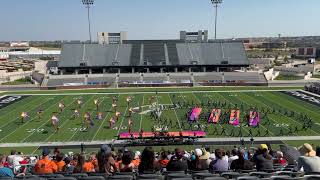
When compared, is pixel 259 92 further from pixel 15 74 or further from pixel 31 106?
pixel 15 74

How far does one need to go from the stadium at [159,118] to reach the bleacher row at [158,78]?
16 centimetres

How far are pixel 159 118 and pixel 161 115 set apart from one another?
139 cm

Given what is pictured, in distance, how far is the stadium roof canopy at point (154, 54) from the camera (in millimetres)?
70188

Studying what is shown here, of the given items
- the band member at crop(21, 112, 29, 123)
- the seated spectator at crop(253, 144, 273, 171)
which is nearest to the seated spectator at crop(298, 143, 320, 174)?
the seated spectator at crop(253, 144, 273, 171)

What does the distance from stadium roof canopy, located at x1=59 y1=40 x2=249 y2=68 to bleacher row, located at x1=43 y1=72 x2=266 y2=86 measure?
636cm

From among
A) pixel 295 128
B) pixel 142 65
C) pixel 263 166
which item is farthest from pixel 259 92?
pixel 263 166

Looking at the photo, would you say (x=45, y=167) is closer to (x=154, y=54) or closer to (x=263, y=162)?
(x=263, y=162)

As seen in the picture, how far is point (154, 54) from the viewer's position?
7388cm

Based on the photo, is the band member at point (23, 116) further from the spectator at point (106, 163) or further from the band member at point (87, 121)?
the spectator at point (106, 163)

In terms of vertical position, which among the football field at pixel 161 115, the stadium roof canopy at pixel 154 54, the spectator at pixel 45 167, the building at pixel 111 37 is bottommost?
the football field at pixel 161 115

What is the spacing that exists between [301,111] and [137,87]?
86.9ft

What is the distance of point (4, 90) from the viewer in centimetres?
5416

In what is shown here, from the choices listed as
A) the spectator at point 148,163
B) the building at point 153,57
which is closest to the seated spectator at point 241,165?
the spectator at point 148,163

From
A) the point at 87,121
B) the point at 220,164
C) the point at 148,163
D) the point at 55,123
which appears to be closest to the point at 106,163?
the point at 148,163
